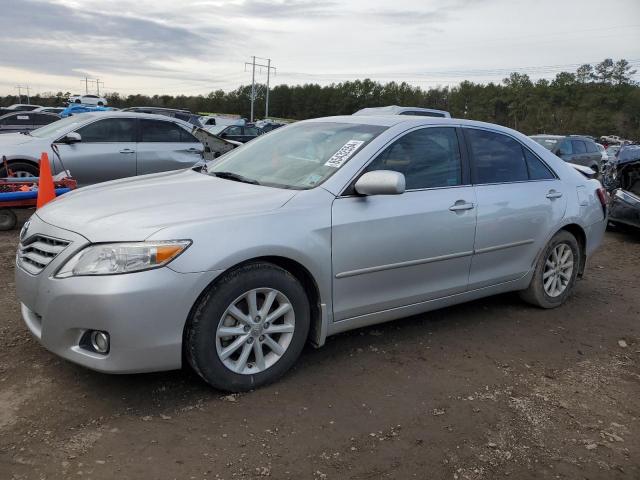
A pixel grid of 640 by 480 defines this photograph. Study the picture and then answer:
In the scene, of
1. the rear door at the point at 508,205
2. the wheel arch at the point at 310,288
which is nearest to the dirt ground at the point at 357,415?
the wheel arch at the point at 310,288

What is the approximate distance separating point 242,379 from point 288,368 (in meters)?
0.32

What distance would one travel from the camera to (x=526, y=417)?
3.12 metres

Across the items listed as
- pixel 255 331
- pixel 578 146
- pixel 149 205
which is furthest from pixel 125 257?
pixel 578 146

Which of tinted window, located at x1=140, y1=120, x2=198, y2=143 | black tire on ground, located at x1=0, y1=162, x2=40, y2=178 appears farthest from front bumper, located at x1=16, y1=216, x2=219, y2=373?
tinted window, located at x1=140, y1=120, x2=198, y2=143

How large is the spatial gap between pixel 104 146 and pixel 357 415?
707cm

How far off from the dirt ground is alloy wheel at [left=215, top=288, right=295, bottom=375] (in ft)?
0.66

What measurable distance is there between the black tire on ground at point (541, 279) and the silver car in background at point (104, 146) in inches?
251

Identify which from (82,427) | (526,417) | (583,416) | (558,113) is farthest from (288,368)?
(558,113)

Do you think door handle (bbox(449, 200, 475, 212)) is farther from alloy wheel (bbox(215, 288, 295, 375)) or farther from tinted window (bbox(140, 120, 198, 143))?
tinted window (bbox(140, 120, 198, 143))

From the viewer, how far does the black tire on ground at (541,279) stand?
476 cm

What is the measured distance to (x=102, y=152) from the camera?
858 cm

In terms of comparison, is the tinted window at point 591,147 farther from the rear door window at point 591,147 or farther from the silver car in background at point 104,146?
the silver car in background at point 104,146

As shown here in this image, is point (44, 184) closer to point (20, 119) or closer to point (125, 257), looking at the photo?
point (125, 257)

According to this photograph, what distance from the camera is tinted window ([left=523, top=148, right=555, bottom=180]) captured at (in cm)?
465
